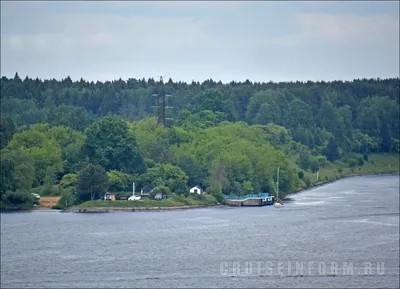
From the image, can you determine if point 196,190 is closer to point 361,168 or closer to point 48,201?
point 48,201

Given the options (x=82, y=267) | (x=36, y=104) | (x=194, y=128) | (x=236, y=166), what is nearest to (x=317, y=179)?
(x=194, y=128)

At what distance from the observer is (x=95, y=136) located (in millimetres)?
69500

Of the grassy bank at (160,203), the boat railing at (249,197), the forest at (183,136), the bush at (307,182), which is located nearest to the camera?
the grassy bank at (160,203)

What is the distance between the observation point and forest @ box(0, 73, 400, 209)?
219ft

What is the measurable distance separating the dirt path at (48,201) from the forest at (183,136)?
38.7 inches

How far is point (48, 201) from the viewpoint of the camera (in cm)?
6297

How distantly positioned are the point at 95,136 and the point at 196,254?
2862 cm

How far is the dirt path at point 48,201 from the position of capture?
61.8 m

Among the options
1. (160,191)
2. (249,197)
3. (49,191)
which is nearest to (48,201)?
(49,191)

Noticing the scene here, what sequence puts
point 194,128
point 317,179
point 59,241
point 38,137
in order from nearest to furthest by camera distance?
point 59,241, point 38,137, point 194,128, point 317,179

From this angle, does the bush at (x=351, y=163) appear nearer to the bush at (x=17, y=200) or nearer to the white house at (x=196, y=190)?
the white house at (x=196, y=190)

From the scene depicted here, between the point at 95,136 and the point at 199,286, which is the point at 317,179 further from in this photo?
the point at 199,286

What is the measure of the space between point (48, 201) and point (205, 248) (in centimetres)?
2153

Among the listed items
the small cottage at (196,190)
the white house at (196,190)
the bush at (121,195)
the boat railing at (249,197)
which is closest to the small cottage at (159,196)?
the bush at (121,195)
